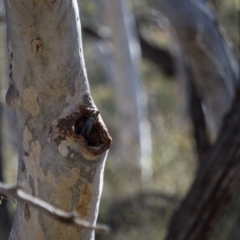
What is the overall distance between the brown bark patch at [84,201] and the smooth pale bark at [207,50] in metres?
2.85

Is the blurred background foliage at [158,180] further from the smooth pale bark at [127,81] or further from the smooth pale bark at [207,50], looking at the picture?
the smooth pale bark at [207,50]

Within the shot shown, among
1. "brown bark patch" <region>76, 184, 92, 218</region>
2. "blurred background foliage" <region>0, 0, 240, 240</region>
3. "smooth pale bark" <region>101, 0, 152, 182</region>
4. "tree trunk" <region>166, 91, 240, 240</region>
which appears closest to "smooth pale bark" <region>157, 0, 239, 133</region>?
"blurred background foliage" <region>0, 0, 240, 240</region>

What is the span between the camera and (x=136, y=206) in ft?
16.8

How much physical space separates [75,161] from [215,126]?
3519 mm

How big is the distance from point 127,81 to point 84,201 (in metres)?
6.50

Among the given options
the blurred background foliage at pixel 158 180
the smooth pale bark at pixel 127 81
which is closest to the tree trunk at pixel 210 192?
the blurred background foliage at pixel 158 180

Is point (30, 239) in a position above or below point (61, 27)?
below

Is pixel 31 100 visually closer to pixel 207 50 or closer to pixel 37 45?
pixel 37 45

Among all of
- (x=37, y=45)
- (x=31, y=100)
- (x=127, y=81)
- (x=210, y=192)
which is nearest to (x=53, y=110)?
(x=31, y=100)

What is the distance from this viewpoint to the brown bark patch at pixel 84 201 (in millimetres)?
1787

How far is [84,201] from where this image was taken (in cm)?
180

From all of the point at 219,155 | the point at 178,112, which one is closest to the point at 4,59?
the point at 178,112

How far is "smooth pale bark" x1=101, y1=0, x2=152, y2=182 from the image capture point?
780cm

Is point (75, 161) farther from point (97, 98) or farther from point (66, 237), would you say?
point (97, 98)
